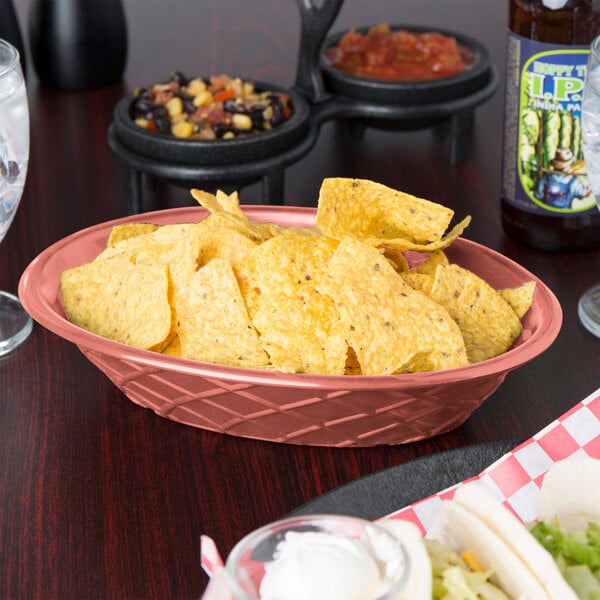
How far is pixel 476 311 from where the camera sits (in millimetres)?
1188

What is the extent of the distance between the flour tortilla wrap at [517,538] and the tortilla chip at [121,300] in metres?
0.38

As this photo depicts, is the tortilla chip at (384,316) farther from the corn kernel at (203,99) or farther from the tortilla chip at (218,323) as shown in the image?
the corn kernel at (203,99)

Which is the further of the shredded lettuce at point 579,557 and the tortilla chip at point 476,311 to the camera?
the tortilla chip at point 476,311

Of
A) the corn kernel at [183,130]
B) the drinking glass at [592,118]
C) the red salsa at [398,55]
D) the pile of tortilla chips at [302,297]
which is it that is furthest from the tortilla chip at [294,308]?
the red salsa at [398,55]

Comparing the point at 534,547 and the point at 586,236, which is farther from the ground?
the point at 534,547

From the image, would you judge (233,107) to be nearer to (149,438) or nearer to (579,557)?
(149,438)

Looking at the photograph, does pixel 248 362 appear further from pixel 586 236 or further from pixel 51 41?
pixel 51 41

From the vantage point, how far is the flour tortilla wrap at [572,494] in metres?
0.94

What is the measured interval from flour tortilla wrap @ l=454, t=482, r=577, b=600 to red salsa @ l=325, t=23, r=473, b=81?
118 centimetres

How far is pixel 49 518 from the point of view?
42.8 inches

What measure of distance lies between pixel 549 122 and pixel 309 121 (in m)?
0.42

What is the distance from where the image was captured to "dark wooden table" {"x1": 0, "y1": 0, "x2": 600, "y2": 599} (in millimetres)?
1039

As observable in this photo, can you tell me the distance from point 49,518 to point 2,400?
9.1 inches

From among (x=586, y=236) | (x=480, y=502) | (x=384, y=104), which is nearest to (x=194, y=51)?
(x=384, y=104)
